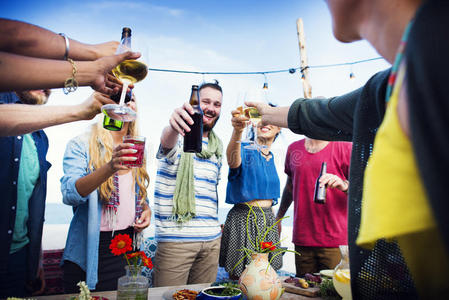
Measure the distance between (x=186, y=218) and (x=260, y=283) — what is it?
110 centimetres

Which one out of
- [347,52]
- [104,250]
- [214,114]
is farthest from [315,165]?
[347,52]

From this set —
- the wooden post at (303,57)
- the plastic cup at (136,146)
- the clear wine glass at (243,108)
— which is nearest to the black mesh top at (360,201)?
the clear wine glass at (243,108)

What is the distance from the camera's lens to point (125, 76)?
126cm

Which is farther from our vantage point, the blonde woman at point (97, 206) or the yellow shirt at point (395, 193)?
the blonde woman at point (97, 206)

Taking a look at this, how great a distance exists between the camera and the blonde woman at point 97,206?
1729mm

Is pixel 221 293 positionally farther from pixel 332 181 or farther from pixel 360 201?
pixel 332 181

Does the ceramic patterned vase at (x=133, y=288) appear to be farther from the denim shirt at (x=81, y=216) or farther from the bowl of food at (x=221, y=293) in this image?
the denim shirt at (x=81, y=216)

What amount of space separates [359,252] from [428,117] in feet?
1.76

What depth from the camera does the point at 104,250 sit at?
1.89 metres

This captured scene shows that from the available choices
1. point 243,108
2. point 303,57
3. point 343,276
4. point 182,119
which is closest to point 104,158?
point 182,119

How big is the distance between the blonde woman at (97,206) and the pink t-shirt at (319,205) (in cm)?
141

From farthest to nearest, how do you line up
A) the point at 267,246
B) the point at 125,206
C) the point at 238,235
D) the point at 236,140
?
the point at 238,235
the point at 236,140
the point at 125,206
the point at 267,246

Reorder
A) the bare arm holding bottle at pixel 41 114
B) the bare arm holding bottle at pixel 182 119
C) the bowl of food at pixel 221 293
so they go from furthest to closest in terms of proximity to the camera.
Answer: the bare arm holding bottle at pixel 182 119 < the bare arm holding bottle at pixel 41 114 < the bowl of food at pixel 221 293

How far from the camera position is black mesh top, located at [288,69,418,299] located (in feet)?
2.18
